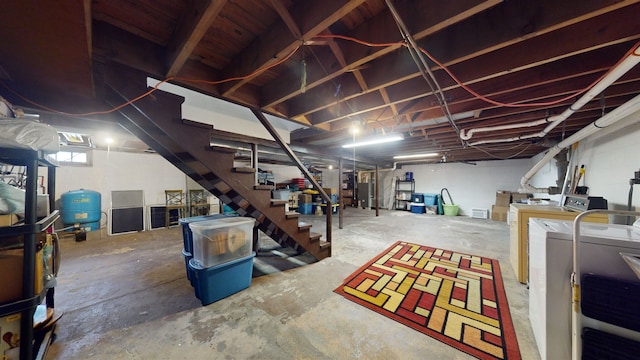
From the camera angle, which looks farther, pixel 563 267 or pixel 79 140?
pixel 79 140

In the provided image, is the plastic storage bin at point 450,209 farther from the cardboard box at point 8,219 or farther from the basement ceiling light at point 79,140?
the basement ceiling light at point 79,140

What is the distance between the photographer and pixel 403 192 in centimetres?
898

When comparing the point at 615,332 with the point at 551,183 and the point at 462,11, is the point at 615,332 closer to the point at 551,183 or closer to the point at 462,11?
the point at 462,11

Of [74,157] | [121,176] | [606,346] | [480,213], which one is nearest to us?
[606,346]

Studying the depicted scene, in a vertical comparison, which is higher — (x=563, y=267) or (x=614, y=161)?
(x=614, y=161)

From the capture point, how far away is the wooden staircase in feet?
5.91

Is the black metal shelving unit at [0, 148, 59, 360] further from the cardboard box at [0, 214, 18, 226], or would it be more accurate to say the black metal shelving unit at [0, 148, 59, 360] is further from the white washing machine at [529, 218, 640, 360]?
the white washing machine at [529, 218, 640, 360]

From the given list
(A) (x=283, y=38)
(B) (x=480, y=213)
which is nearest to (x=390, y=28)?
(A) (x=283, y=38)

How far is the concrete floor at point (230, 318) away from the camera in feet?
4.99

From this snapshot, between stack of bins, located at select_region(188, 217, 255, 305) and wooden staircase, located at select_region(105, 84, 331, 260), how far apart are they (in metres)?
0.38

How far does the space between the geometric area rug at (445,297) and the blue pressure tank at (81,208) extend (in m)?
5.63

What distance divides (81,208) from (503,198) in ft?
37.6

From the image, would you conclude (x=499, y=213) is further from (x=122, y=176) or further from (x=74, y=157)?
(x=74, y=157)

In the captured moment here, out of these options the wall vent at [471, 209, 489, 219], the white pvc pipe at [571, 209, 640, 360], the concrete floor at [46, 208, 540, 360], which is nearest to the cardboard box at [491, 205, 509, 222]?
the wall vent at [471, 209, 489, 219]
